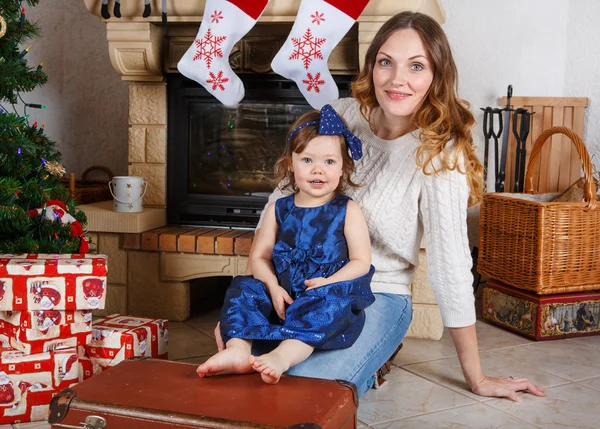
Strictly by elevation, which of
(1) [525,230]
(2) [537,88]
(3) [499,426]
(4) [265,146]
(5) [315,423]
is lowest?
(3) [499,426]

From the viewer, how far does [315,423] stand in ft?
3.41

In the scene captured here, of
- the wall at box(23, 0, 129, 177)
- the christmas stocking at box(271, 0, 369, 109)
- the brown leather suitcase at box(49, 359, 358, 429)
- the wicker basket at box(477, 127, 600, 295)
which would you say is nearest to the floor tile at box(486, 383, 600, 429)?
the wicker basket at box(477, 127, 600, 295)

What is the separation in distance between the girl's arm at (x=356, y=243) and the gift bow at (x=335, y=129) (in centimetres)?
12

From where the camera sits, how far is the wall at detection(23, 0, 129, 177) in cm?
329

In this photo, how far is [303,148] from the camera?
1.51 meters

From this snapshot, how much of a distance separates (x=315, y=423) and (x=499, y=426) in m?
0.76

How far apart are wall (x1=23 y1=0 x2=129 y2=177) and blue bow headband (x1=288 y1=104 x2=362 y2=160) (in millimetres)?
1984

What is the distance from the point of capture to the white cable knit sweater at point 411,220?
5.29ft

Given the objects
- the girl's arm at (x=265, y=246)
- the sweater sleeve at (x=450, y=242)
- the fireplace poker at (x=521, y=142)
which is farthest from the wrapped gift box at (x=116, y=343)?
the fireplace poker at (x=521, y=142)

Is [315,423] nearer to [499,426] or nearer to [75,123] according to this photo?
[499,426]

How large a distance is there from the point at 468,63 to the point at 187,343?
1.78 m

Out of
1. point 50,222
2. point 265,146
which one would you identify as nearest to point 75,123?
point 265,146

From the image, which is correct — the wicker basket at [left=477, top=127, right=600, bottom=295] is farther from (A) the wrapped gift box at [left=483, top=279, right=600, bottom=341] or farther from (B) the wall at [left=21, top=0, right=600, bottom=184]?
(B) the wall at [left=21, top=0, right=600, bottom=184]

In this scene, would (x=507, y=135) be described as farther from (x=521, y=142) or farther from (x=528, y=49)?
(x=528, y=49)
